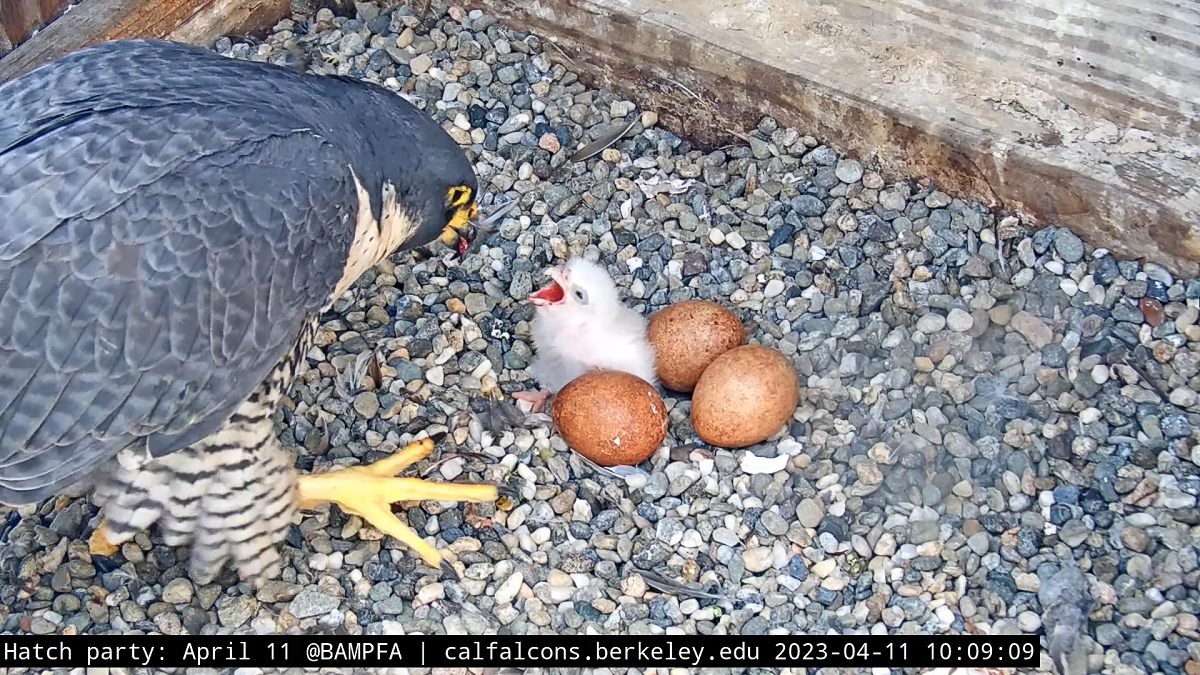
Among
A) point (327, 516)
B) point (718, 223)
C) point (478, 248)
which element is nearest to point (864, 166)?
point (718, 223)

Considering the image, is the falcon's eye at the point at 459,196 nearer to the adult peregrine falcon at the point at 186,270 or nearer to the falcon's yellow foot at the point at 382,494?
the adult peregrine falcon at the point at 186,270

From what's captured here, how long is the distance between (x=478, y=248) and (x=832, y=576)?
1556mm

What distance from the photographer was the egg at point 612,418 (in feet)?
10.6

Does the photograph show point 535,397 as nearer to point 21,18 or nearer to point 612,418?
point 612,418

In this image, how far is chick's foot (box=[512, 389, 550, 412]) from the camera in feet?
11.6

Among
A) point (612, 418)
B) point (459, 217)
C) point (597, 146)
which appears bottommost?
point (612, 418)

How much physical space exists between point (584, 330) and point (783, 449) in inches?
25.4

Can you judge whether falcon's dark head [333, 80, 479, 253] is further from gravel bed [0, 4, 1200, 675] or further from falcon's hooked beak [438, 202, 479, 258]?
gravel bed [0, 4, 1200, 675]

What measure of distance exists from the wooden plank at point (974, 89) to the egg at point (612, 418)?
1.12 m

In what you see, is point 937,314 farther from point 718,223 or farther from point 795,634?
point 795,634

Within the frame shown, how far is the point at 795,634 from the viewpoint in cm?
298

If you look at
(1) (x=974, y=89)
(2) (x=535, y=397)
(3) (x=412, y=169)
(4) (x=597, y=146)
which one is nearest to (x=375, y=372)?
(2) (x=535, y=397)

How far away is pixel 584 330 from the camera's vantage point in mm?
3471

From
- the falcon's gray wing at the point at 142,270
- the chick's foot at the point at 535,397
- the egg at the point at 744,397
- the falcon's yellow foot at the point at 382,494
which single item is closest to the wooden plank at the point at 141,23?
the falcon's gray wing at the point at 142,270
